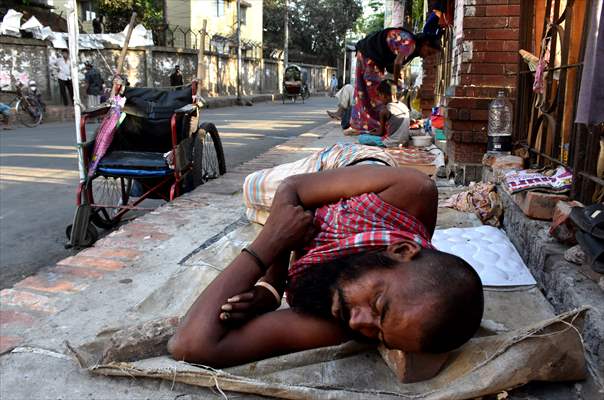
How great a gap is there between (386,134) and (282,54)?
3080 centimetres

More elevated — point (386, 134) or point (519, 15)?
point (519, 15)

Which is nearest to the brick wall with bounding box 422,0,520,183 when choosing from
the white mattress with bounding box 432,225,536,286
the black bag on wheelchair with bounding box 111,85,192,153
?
the white mattress with bounding box 432,225,536,286

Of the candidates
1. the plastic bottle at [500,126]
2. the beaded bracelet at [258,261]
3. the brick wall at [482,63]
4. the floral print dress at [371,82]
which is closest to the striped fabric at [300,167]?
the beaded bracelet at [258,261]

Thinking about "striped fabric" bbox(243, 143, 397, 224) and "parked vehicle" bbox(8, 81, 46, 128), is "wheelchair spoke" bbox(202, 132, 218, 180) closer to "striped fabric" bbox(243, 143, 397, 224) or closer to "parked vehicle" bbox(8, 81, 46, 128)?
"striped fabric" bbox(243, 143, 397, 224)

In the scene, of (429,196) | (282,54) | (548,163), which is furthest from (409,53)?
(282,54)

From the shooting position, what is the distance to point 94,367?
1752 millimetres

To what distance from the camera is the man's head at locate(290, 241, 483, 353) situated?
1367 mm

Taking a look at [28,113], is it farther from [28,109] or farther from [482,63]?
[482,63]

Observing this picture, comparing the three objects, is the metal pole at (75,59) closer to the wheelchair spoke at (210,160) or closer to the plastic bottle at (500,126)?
the wheelchair spoke at (210,160)

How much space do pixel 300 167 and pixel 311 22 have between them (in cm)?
4393

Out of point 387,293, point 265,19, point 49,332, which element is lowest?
point 49,332

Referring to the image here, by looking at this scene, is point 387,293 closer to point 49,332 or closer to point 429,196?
point 429,196

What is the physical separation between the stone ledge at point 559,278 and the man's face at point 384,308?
2.09 feet

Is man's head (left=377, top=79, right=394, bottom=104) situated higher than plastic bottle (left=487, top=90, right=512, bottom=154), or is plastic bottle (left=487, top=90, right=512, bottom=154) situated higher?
man's head (left=377, top=79, right=394, bottom=104)
